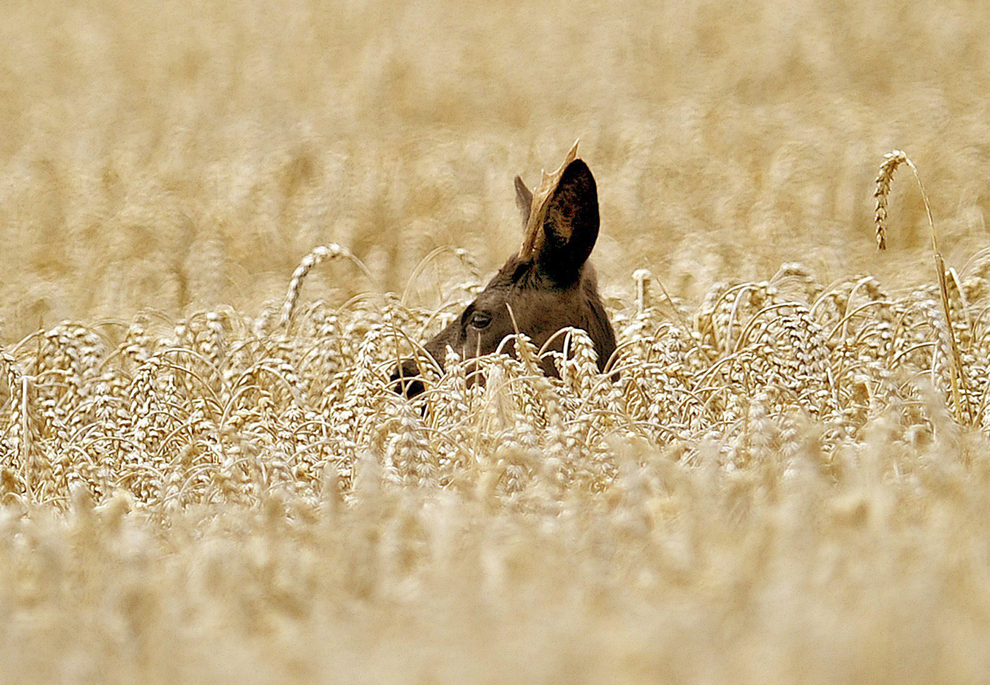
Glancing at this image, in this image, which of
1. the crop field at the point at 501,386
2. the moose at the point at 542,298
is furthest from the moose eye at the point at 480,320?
the crop field at the point at 501,386

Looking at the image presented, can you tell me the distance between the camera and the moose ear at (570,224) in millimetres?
4055

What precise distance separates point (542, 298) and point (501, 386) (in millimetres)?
979

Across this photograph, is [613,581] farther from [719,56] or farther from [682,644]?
[719,56]

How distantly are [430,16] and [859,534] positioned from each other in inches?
455

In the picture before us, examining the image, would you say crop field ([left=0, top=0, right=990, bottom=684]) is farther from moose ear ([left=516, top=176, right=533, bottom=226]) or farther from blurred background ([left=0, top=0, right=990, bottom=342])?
moose ear ([left=516, top=176, right=533, bottom=226])

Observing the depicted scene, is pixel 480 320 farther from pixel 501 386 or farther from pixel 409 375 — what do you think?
pixel 501 386

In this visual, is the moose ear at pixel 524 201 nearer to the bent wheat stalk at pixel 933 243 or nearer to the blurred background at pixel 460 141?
the blurred background at pixel 460 141

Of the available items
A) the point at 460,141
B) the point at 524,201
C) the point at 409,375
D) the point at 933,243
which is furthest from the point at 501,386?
the point at 460,141

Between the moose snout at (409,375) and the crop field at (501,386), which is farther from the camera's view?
the moose snout at (409,375)

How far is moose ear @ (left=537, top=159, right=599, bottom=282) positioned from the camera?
4055 mm

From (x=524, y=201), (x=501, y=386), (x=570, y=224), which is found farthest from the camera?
(x=524, y=201)

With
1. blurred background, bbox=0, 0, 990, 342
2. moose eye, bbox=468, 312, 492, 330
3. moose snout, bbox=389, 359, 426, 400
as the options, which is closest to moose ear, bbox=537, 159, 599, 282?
moose eye, bbox=468, 312, 492, 330

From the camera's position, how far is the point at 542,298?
14.0ft


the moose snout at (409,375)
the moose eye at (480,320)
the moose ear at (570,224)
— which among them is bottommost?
the moose snout at (409,375)
